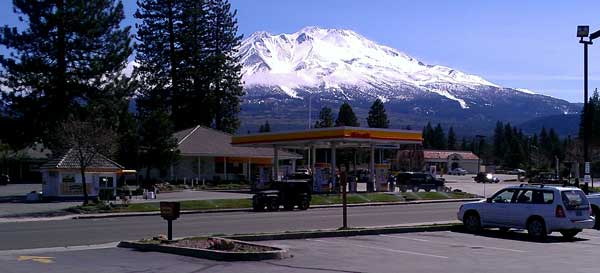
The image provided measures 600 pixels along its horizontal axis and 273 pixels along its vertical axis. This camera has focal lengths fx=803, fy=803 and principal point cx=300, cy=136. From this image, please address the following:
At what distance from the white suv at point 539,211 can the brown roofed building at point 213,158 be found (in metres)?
46.0

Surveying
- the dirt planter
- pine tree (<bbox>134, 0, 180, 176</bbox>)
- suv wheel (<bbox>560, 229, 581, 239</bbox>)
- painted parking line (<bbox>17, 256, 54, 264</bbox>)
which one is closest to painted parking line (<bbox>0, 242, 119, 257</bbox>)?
painted parking line (<bbox>17, 256, 54, 264</bbox>)

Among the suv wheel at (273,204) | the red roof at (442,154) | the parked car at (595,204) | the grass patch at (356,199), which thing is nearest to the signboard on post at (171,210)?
the parked car at (595,204)

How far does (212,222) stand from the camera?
99.8 ft

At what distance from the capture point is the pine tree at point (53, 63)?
198 feet

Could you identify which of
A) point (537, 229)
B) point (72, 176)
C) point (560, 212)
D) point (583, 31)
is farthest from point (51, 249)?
point (72, 176)

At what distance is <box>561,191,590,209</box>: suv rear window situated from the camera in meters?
23.2

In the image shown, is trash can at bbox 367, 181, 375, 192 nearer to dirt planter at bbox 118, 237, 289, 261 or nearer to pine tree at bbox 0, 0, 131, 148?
pine tree at bbox 0, 0, 131, 148

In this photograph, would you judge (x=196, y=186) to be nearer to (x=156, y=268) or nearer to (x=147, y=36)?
(x=147, y=36)

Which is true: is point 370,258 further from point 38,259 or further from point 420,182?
point 420,182

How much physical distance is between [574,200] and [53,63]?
153 feet

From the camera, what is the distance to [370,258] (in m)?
17.8

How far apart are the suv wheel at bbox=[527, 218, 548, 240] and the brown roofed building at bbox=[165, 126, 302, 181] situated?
155ft

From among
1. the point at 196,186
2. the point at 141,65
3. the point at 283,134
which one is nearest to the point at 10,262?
the point at 283,134

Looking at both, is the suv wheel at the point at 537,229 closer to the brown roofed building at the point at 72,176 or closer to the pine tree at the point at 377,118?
the brown roofed building at the point at 72,176
